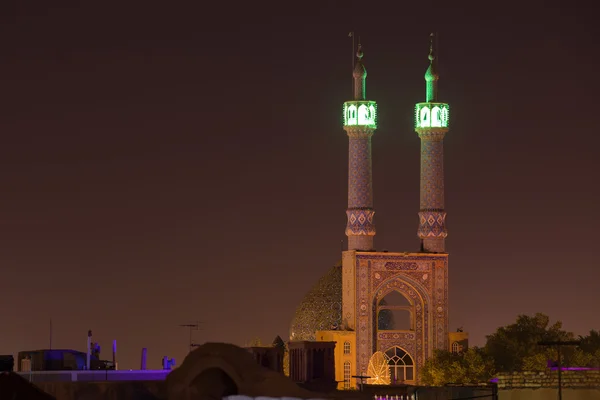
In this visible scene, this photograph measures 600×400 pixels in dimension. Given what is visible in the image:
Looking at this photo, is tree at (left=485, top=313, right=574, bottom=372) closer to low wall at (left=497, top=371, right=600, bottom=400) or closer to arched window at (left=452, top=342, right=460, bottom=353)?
arched window at (left=452, top=342, right=460, bottom=353)

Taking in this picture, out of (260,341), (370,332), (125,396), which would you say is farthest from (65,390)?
(260,341)

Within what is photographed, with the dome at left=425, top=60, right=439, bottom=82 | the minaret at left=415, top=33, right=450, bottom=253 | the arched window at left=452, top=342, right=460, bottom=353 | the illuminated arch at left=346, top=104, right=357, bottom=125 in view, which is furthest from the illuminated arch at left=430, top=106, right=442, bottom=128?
the arched window at left=452, top=342, right=460, bottom=353

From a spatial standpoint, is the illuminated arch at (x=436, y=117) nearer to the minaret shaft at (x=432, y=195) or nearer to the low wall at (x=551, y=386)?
A: the minaret shaft at (x=432, y=195)

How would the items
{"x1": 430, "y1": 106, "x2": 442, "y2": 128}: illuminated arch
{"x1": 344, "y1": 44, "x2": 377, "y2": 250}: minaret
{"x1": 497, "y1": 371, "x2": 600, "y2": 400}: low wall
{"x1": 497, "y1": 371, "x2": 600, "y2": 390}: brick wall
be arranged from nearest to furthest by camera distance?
{"x1": 497, "y1": 371, "x2": 600, "y2": 400}: low wall
{"x1": 497, "y1": 371, "x2": 600, "y2": 390}: brick wall
{"x1": 344, "y1": 44, "x2": 377, "y2": 250}: minaret
{"x1": 430, "y1": 106, "x2": 442, "y2": 128}: illuminated arch

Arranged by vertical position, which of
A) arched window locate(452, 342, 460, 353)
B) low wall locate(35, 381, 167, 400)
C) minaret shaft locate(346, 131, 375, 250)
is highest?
minaret shaft locate(346, 131, 375, 250)

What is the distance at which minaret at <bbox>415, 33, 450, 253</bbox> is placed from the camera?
193 feet

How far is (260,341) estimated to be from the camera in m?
65.1

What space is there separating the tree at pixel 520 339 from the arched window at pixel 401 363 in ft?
8.85

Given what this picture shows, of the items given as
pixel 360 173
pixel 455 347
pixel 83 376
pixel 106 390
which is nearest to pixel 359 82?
pixel 360 173

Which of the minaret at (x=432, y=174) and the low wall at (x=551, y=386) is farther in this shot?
the minaret at (x=432, y=174)

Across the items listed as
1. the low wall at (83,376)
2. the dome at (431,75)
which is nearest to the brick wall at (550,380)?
the low wall at (83,376)

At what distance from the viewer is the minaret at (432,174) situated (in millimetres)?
58781

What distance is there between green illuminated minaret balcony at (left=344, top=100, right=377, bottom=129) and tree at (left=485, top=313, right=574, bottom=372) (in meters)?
8.57

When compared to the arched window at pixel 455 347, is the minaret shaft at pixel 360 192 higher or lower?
higher
